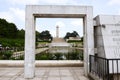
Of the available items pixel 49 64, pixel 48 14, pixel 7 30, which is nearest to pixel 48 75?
pixel 48 14

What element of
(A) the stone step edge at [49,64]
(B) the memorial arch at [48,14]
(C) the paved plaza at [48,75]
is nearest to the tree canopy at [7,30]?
(A) the stone step edge at [49,64]

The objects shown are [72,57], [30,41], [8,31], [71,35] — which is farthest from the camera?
[71,35]

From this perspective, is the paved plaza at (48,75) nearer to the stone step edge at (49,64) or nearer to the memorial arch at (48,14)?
the memorial arch at (48,14)

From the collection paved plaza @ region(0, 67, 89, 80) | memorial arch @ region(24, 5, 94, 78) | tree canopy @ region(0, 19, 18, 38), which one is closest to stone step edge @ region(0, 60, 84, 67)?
paved plaza @ region(0, 67, 89, 80)

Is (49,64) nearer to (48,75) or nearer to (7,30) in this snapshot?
(48,75)

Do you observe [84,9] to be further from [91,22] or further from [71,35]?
[71,35]

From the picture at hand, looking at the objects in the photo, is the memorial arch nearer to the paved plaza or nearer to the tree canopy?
the paved plaza

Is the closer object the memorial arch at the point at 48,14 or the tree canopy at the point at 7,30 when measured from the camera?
the memorial arch at the point at 48,14

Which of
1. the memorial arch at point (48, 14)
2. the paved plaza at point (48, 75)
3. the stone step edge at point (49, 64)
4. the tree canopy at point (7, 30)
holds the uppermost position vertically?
the tree canopy at point (7, 30)

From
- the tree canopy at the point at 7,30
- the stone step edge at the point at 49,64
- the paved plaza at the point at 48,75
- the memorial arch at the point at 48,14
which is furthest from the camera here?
the tree canopy at the point at 7,30

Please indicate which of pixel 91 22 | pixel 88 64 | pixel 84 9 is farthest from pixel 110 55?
pixel 84 9

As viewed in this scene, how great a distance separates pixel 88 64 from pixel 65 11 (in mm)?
2489

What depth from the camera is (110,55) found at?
7281 mm

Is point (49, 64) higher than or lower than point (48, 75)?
higher
